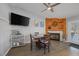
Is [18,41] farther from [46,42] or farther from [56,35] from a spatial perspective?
[56,35]

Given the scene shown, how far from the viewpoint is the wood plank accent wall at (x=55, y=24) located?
1.93m

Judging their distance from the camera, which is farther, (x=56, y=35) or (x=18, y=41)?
(x=18, y=41)

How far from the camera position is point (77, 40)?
1.88 meters

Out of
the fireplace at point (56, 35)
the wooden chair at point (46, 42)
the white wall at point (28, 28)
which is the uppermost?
the white wall at point (28, 28)

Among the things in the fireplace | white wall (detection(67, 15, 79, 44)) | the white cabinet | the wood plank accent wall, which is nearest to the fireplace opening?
the fireplace

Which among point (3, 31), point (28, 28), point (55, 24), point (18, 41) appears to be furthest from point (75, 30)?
point (3, 31)

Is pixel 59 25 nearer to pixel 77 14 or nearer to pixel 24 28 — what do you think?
pixel 77 14

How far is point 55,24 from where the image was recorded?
198 centimetres

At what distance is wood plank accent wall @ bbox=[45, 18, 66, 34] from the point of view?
1930 millimetres

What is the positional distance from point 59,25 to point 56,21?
12 cm

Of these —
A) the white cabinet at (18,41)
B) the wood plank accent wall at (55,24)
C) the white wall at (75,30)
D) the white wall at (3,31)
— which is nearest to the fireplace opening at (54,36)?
the wood plank accent wall at (55,24)

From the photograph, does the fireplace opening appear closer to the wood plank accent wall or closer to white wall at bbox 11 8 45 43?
the wood plank accent wall

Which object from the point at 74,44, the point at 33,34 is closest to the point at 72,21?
the point at 74,44

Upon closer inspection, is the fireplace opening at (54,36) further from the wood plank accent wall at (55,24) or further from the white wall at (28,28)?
the white wall at (28,28)
